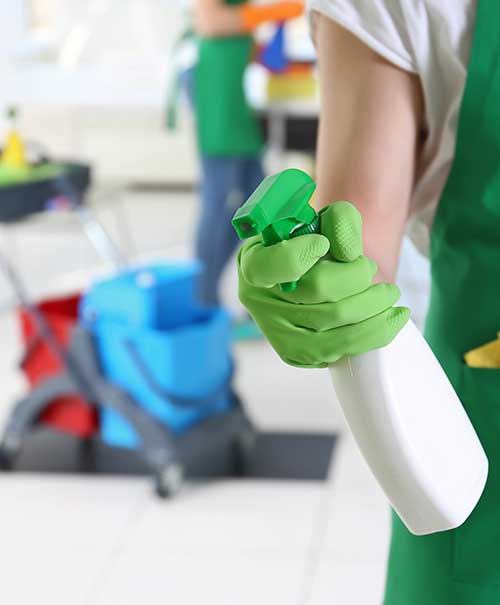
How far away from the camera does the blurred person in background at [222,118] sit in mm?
3242

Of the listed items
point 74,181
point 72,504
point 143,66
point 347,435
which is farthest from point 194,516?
point 143,66

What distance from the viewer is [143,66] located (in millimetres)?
4312

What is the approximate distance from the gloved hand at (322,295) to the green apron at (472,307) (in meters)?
0.16

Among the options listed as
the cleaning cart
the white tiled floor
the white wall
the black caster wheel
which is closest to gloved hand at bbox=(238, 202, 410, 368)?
the white tiled floor

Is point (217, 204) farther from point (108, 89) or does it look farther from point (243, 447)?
point (243, 447)

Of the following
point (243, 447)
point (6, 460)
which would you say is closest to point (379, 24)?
point (243, 447)

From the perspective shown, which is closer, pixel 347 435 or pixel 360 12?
pixel 360 12

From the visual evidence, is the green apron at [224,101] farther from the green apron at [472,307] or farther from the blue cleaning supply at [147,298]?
the green apron at [472,307]

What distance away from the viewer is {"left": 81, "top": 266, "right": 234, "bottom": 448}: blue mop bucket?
2.44 metres

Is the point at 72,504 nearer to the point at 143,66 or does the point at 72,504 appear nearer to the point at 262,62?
the point at 262,62

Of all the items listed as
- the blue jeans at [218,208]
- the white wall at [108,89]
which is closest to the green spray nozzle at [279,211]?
the blue jeans at [218,208]

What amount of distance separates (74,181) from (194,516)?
2.76ft

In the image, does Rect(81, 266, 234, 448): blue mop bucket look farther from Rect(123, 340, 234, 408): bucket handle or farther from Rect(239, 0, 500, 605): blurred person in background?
Rect(239, 0, 500, 605): blurred person in background

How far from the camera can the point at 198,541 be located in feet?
7.46
